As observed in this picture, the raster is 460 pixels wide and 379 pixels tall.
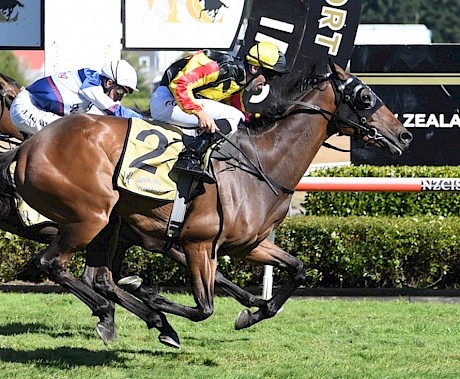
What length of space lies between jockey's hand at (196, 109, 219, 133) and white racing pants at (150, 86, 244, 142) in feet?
0.65

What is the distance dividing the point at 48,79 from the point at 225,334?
6.55ft

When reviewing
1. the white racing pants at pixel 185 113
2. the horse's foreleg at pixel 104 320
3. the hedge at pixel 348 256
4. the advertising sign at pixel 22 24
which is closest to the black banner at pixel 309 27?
the hedge at pixel 348 256

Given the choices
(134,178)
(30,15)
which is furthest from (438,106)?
(134,178)

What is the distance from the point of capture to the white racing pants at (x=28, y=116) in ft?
21.5

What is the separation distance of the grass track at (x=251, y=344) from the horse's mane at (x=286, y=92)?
1296mm

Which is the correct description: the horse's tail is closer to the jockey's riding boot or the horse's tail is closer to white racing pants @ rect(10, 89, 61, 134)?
white racing pants @ rect(10, 89, 61, 134)

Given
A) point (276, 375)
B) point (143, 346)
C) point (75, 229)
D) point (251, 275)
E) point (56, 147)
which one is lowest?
point (251, 275)

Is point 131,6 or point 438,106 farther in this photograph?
point 438,106

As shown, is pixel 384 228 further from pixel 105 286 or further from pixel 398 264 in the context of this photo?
pixel 105 286

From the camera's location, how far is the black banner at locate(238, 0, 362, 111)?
9180 mm

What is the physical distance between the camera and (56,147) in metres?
5.48

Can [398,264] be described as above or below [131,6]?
below

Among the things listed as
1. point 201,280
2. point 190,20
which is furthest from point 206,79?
point 190,20

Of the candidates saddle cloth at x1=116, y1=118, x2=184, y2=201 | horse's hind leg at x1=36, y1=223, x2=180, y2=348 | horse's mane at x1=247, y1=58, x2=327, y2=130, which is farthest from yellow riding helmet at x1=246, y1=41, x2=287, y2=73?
horse's hind leg at x1=36, y1=223, x2=180, y2=348
